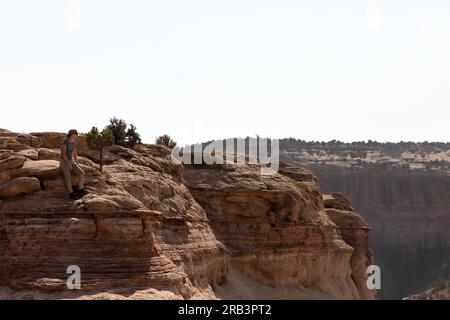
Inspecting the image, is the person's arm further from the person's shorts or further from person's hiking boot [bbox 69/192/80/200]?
person's hiking boot [bbox 69/192/80/200]

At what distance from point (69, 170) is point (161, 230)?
11.8 ft

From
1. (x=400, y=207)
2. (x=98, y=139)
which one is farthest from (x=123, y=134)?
(x=400, y=207)

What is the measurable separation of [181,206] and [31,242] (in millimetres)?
7058

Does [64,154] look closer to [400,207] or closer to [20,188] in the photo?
[20,188]

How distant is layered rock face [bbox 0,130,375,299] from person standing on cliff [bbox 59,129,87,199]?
278 millimetres

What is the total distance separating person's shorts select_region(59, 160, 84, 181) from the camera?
20.6 m

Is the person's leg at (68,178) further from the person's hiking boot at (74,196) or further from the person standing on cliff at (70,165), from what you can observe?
the person's hiking boot at (74,196)

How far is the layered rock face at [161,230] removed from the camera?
63.4ft

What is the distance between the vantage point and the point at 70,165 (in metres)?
20.8

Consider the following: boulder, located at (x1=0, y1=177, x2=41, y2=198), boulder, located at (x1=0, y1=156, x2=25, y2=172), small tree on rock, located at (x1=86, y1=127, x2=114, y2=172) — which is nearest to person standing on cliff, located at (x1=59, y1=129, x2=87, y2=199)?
boulder, located at (x1=0, y1=177, x2=41, y2=198)

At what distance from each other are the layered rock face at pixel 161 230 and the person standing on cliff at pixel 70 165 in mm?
278

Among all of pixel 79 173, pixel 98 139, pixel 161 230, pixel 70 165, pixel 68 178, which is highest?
pixel 98 139
